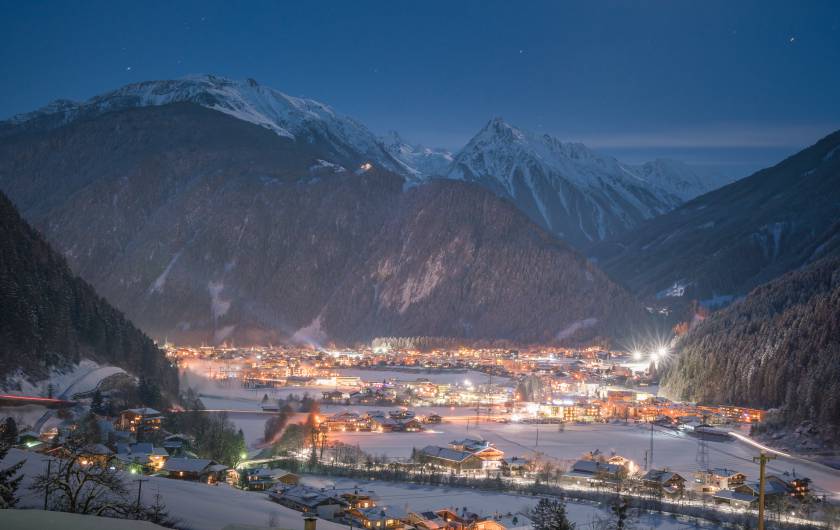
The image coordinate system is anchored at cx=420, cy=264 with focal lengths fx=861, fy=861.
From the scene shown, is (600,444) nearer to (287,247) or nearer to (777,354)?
(777,354)

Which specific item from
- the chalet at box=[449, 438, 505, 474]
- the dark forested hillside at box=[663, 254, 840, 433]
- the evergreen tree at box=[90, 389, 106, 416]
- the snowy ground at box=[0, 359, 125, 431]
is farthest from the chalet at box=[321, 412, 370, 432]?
the dark forested hillside at box=[663, 254, 840, 433]

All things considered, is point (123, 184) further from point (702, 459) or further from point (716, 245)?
point (702, 459)

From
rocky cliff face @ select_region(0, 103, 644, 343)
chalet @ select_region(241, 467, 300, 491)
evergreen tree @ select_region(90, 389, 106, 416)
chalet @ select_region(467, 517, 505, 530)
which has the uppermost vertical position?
rocky cliff face @ select_region(0, 103, 644, 343)

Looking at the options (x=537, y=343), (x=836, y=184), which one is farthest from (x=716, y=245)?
(x=537, y=343)

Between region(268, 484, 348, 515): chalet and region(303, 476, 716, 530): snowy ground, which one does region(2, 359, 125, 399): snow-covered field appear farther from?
region(268, 484, 348, 515): chalet

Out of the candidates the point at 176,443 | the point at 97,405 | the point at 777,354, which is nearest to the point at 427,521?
the point at 176,443

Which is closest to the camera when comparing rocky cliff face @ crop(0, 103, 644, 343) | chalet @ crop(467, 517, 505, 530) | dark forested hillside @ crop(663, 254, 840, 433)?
chalet @ crop(467, 517, 505, 530)

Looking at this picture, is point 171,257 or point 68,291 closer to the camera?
point 68,291

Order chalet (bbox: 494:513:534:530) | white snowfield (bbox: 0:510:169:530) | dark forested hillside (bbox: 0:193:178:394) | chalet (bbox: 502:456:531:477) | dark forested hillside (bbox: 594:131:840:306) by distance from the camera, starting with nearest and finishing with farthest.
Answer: white snowfield (bbox: 0:510:169:530)
chalet (bbox: 494:513:534:530)
chalet (bbox: 502:456:531:477)
dark forested hillside (bbox: 0:193:178:394)
dark forested hillside (bbox: 594:131:840:306)
